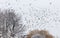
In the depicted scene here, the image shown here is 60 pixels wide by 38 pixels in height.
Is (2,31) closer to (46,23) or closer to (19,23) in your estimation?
(19,23)

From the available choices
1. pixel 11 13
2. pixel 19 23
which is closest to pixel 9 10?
pixel 11 13

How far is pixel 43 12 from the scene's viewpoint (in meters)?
13.6

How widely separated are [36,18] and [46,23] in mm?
921

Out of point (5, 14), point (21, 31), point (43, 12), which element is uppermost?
point (43, 12)

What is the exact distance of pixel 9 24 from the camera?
61.2 feet

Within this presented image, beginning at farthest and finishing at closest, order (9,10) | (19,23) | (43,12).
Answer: (19,23) < (9,10) < (43,12)

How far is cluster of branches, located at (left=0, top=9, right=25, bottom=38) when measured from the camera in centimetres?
1806

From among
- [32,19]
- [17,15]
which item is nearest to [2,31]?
[17,15]

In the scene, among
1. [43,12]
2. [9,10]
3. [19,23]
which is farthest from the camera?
[19,23]

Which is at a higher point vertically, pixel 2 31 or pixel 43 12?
pixel 43 12

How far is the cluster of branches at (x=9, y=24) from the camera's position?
18.1 meters

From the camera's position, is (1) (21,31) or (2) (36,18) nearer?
(2) (36,18)

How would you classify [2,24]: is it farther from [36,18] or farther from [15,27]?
[36,18]

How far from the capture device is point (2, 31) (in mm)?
18344
